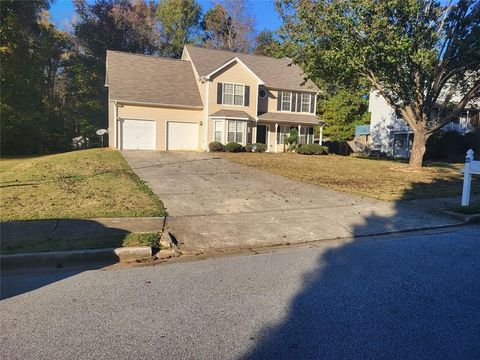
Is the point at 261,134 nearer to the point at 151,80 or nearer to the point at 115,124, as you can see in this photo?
the point at 151,80

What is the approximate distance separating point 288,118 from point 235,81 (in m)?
5.19

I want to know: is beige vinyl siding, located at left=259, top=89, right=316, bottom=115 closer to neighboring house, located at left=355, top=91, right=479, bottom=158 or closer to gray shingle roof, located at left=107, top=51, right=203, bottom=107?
gray shingle roof, located at left=107, top=51, right=203, bottom=107

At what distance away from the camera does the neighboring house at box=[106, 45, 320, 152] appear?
2845 cm

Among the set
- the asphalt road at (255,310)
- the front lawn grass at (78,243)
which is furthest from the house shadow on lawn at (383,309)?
the front lawn grass at (78,243)

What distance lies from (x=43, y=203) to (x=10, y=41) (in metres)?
24.0

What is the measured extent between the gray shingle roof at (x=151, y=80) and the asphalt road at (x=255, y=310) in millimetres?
24014

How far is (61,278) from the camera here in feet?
17.7

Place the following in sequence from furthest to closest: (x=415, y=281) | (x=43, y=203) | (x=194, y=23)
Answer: (x=194, y=23) → (x=43, y=203) → (x=415, y=281)

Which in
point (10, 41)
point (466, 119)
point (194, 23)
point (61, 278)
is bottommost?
point (61, 278)

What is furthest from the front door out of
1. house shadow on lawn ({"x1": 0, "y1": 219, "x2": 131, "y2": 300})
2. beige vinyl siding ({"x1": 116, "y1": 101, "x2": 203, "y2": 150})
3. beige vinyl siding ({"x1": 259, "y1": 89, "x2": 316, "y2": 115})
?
house shadow on lawn ({"x1": 0, "y1": 219, "x2": 131, "y2": 300})

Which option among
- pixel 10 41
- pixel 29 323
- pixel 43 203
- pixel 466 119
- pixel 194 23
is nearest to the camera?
pixel 29 323

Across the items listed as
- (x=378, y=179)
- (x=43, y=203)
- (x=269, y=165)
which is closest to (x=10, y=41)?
(x=269, y=165)

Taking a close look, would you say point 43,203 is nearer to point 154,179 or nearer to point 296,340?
point 154,179

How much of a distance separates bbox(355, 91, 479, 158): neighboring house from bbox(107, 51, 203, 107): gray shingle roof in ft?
55.7
